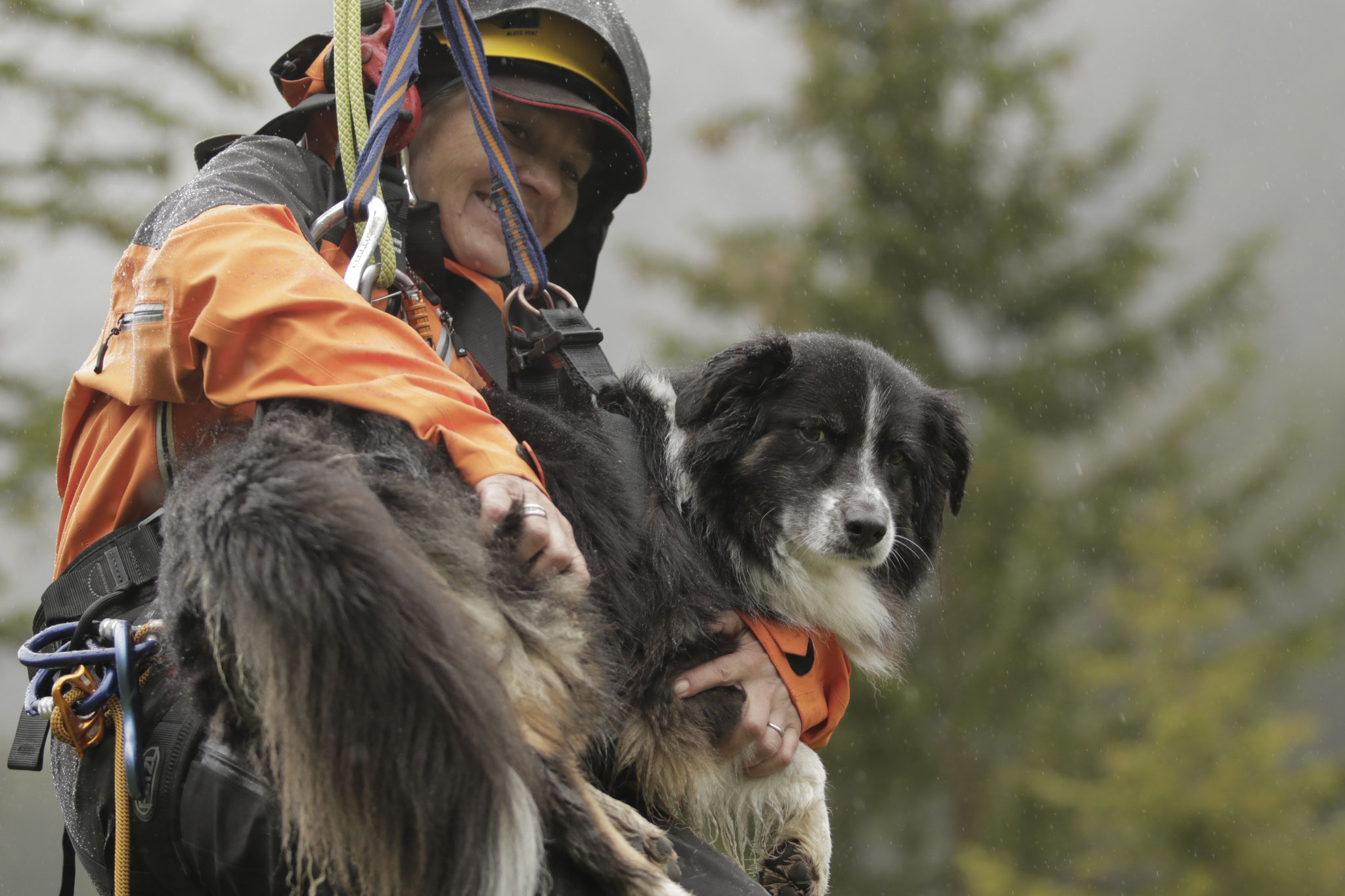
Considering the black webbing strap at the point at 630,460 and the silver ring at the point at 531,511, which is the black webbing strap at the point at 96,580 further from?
the black webbing strap at the point at 630,460

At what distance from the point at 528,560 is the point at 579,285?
1.67 m

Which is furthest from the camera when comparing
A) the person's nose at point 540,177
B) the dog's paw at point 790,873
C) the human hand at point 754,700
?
the person's nose at point 540,177

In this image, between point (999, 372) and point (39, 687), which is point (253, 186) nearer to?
point (39, 687)

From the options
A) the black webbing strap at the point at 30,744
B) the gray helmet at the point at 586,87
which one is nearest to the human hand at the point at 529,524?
the black webbing strap at the point at 30,744

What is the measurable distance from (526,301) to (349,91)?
0.60 m

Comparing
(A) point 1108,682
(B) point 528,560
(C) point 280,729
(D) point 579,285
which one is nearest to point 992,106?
(A) point 1108,682

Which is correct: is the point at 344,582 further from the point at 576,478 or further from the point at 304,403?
the point at 576,478

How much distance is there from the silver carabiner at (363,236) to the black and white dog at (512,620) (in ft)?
1.11

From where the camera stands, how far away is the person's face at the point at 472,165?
2.63 meters

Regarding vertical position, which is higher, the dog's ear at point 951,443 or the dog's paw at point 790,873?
the dog's ear at point 951,443

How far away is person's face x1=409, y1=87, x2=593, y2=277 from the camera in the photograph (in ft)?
8.63

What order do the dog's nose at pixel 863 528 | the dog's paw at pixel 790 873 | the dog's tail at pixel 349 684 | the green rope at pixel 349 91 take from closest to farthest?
the dog's tail at pixel 349 684 < the green rope at pixel 349 91 < the dog's paw at pixel 790 873 < the dog's nose at pixel 863 528

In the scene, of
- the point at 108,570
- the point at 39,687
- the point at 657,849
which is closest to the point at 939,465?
the point at 657,849

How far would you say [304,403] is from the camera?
166 cm
